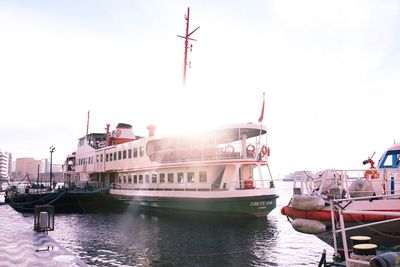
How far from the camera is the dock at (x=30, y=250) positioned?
9.48 meters

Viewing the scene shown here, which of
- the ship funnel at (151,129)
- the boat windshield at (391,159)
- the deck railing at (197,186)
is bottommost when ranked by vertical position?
the deck railing at (197,186)

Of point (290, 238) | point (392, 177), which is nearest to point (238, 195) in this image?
point (290, 238)

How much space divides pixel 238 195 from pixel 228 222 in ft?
6.33

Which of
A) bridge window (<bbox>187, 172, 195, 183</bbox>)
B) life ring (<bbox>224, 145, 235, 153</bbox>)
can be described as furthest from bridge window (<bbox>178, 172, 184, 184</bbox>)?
life ring (<bbox>224, 145, 235, 153</bbox>)

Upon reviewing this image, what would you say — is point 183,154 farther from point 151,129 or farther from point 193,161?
point 151,129

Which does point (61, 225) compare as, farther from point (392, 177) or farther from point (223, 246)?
point (392, 177)

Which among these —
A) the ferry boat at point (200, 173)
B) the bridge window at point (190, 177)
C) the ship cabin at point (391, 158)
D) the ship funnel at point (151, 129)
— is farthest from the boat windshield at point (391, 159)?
the ship funnel at point (151, 129)

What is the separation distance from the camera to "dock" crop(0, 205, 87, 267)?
948 centimetres

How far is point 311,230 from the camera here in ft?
27.1

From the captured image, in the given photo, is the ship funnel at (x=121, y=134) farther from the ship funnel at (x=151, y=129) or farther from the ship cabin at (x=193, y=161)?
the ship funnel at (x=151, y=129)

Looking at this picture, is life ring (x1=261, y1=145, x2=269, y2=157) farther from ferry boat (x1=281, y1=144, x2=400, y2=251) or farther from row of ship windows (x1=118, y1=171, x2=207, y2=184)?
ferry boat (x1=281, y1=144, x2=400, y2=251)

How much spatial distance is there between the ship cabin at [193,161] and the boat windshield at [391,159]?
8.77 metres

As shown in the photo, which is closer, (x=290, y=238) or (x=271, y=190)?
(x=290, y=238)

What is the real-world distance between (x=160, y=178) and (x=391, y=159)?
18806mm
